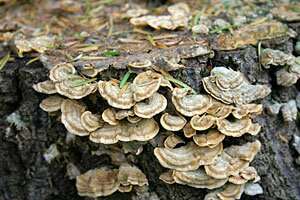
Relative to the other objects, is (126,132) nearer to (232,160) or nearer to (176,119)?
(176,119)

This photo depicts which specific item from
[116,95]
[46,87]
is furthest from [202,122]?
[46,87]

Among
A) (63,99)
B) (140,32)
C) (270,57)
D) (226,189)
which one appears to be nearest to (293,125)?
(270,57)

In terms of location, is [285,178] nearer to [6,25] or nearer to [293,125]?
[293,125]

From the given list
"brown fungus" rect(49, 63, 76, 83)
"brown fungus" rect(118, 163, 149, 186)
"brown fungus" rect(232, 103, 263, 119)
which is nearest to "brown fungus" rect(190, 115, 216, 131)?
"brown fungus" rect(232, 103, 263, 119)

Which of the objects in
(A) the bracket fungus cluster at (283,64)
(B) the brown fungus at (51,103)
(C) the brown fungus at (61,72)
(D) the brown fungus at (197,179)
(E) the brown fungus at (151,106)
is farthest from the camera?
(A) the bracket fungus cluster at (283,64)

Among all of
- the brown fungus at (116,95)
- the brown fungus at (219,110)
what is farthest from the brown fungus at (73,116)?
the brown fungus at (219,110)

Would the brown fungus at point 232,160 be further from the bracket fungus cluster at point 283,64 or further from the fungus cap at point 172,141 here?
the bracket fungus cluster at point 283,64
